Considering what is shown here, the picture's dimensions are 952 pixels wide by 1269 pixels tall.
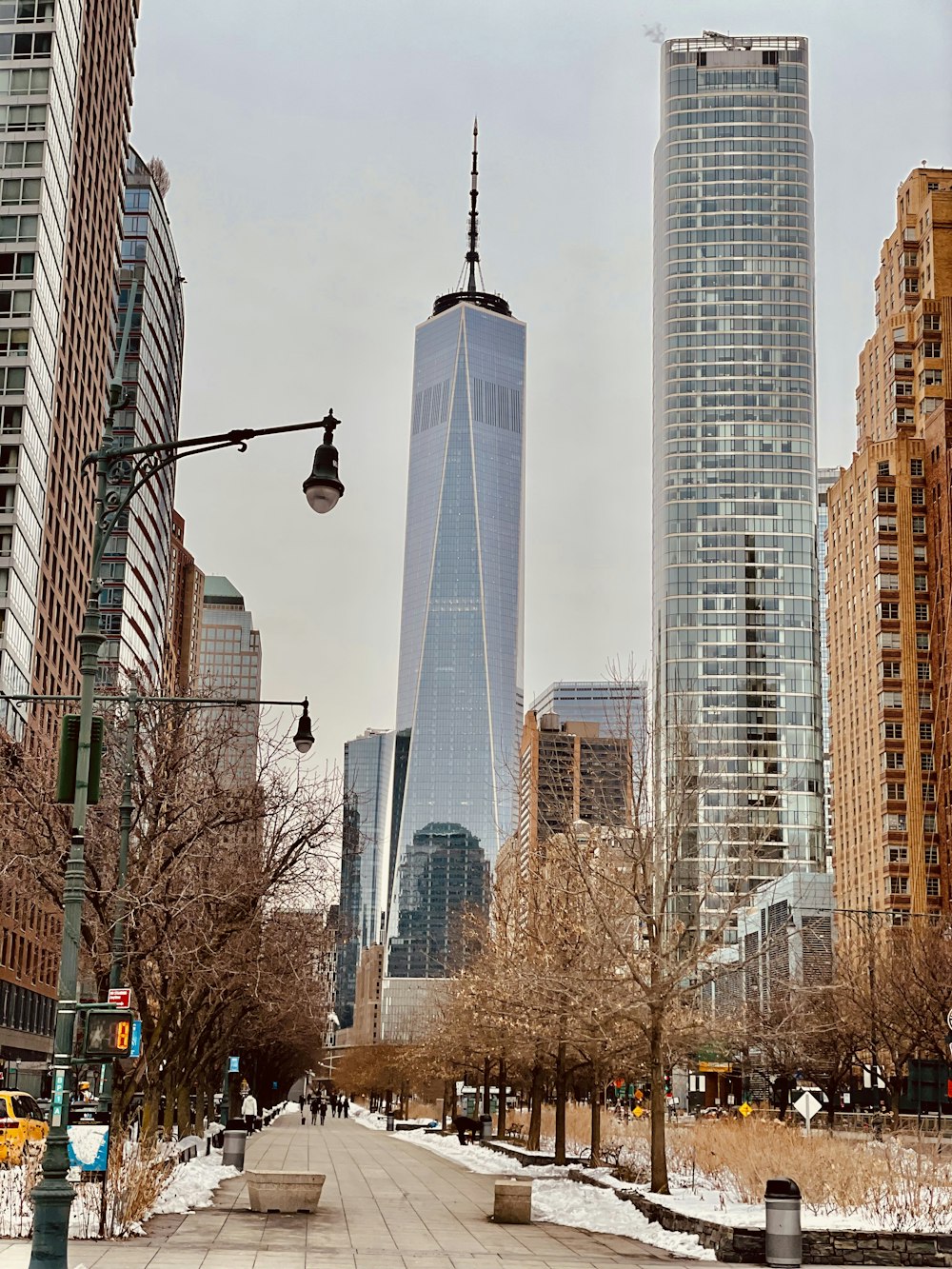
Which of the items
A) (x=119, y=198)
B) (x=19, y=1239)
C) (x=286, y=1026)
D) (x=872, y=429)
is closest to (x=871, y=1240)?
(x=19, y=1239)

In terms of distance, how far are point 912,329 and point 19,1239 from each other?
162120 mm

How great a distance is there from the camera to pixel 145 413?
14925cm

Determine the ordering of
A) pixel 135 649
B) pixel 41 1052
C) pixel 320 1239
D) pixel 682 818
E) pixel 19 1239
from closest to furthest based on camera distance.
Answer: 1. pixel 19 1239
2. pixel 320 1239
3. pixel 682 818
4. pixel 41 1052
5. pixel 135 649

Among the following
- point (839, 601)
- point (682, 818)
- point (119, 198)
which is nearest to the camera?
point (682, 818)

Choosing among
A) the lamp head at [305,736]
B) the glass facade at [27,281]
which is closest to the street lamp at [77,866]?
the lamp head at [305,736]

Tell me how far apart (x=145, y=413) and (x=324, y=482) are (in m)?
137

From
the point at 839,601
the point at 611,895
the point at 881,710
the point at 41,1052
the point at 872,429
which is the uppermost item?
the point at 872,429

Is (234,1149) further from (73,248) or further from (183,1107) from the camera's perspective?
(73,248)

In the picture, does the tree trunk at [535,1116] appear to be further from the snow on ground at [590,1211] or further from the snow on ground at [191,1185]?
the snow on ground at [191,1185]

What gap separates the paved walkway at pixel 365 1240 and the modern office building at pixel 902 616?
113885mm

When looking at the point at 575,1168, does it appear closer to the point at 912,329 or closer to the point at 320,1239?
the point at 320,1239

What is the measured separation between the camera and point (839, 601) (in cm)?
16600

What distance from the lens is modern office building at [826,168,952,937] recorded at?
14625 centimetres


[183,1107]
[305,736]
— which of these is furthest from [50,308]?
[305,736]
